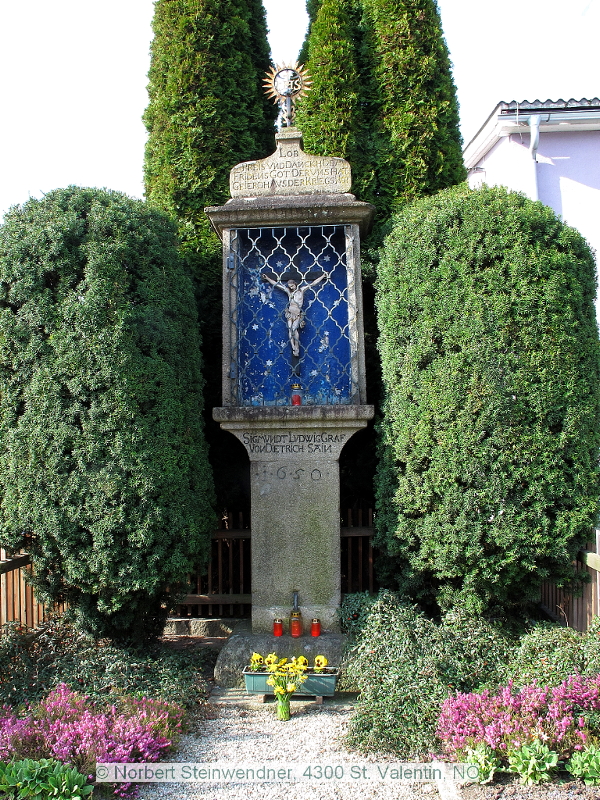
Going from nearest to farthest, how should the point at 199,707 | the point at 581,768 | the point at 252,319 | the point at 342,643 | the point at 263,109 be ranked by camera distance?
the point at 581,768
the point at 199,707
the point at 342,643
the point at 252,319
the point at 263,109

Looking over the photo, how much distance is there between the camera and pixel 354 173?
638 cm

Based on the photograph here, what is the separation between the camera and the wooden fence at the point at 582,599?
467 centimetres

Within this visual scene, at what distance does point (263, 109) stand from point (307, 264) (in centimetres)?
228

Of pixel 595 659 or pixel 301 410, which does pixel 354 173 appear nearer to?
pixel 301 410

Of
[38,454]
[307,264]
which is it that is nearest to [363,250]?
[307,264]

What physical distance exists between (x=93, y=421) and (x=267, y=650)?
2.18 meters

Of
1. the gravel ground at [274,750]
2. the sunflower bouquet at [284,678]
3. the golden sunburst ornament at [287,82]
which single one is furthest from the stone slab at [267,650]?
the golden sunburst ornament at [287,82]

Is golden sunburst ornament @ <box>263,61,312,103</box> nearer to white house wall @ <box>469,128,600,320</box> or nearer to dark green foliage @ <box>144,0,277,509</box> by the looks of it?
dark green foliage @ <box>144,0,277,509</box>

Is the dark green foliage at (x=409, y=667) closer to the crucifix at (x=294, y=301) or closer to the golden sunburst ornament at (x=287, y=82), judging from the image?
the crucifix at (x=294, y=301)

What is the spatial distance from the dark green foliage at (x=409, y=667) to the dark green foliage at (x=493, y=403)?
0.29m

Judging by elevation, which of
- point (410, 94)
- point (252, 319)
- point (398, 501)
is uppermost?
point (410, 94)

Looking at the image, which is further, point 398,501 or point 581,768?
point 398,501

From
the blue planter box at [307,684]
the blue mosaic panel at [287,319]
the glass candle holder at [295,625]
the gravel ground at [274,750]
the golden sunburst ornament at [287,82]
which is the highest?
the golden sunburst ornament at [287,82]

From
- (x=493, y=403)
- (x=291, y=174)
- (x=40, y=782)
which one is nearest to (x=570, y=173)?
(x=291, y=174)
